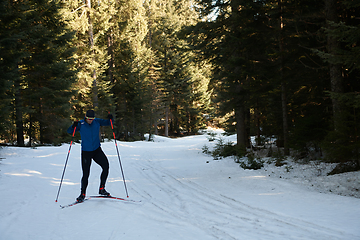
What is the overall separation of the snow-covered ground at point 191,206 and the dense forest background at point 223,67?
1945 millimetres

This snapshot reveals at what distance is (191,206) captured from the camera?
A: 547cm

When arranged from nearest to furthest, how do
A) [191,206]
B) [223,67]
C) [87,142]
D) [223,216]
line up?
[223,216] < [191,206] < [87,142] < [223,67]

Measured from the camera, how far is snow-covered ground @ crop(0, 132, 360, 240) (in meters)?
4.07

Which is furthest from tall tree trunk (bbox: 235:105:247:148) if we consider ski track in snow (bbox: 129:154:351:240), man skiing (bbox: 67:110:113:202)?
man skiing (bbox: 67:110:113:202)

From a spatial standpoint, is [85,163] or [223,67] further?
[223,67]

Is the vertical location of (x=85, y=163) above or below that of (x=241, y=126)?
below

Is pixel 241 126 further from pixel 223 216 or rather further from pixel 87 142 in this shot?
pixel 87 142

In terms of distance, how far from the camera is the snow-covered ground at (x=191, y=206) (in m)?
4.07

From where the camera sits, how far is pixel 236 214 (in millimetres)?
4930

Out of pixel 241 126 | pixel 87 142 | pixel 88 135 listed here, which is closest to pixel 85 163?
pixel 87 142

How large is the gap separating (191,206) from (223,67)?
34.4 feet

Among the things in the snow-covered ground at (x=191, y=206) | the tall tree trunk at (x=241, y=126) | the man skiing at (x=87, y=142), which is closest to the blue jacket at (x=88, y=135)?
the man skiing at (x=87, y=142)

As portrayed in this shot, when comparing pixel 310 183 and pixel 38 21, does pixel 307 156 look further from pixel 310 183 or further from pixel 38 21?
pixel 38 21

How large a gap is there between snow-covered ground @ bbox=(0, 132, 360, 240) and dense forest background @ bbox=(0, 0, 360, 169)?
6.38 feet
